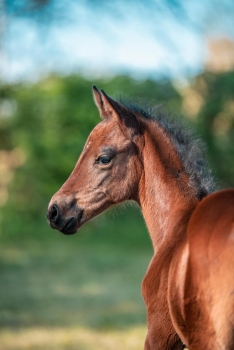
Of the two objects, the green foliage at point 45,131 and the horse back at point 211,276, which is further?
the green foliage at point 45,131

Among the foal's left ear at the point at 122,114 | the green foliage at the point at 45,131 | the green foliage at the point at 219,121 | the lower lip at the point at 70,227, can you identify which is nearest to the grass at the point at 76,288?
the green foliage at the point at 45,131

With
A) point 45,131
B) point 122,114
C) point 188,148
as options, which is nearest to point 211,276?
point 188,148

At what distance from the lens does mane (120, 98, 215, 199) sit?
3.37 m

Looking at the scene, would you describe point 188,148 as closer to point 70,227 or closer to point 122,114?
point 122,114

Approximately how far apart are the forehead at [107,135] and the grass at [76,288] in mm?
3273

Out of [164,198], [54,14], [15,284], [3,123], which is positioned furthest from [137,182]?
[3,123]

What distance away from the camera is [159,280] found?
10.4 feet

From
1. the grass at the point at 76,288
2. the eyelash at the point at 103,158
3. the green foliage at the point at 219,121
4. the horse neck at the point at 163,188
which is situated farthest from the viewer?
the green foliage at the point at 219,121

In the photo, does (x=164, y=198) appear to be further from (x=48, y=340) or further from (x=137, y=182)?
(x=48, y=340)

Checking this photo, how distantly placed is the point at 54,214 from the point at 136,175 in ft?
1.68

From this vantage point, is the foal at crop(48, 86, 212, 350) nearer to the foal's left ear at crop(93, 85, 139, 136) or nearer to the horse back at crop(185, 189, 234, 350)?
the foal's left ear at crop(93, 85, 139, 136)

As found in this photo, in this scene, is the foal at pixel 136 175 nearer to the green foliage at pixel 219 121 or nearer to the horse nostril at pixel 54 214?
the horse nostril at pixel 54 214

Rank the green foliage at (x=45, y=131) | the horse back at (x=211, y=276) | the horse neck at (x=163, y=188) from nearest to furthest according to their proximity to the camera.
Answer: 1. the horse back at (x=211, y=276)
2. the horse neck at (x=163, y=188)
3. the green foliage at (x=45, y=131)

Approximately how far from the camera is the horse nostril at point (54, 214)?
342cm
